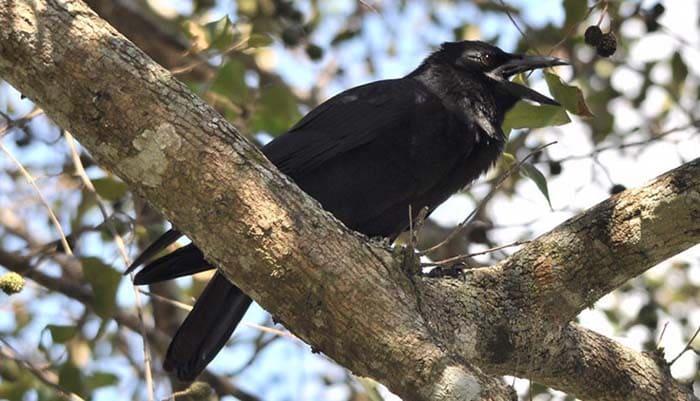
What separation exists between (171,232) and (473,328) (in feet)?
3.45

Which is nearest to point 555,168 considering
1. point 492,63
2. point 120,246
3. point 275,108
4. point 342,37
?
point 492,63

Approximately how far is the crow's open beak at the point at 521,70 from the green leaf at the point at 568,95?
628 mm

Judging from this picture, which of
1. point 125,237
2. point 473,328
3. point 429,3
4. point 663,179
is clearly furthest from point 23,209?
point 663,179

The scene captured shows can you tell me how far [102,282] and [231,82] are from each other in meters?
1.00

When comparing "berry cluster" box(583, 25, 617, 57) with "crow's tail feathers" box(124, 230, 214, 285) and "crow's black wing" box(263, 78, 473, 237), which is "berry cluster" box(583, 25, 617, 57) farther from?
"crow's tail feathers" box(124, 230, 214, 285)

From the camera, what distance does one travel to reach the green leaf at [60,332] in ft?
13.0

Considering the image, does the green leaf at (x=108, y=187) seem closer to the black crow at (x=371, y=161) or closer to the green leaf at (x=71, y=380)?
the black crow at (x=371, y=161)

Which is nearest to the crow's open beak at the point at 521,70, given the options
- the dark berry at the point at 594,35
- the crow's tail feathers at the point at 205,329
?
the dark berry at the point at 594,35

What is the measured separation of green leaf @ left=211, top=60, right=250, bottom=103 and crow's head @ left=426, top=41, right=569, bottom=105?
37.4 inches

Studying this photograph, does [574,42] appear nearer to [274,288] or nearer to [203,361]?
[203,361]

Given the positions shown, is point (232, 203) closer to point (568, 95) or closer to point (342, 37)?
point (568, 95)

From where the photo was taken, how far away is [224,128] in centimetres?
281

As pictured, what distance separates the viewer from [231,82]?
4.41 metres

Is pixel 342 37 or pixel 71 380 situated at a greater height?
pixel 342 37
